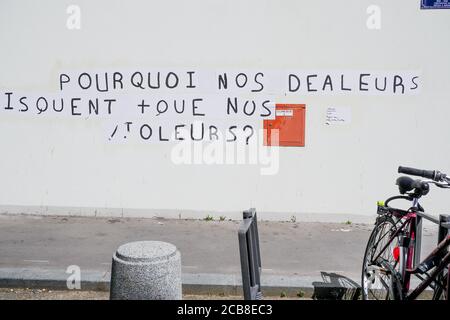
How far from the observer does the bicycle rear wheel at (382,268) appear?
3.65 meters

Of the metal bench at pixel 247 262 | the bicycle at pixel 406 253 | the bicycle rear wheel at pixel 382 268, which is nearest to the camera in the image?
the bicycle at pixel 406 253

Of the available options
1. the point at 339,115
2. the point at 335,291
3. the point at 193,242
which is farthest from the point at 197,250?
the point at 339,115

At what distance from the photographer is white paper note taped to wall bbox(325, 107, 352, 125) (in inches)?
271

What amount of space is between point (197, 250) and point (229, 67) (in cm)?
270

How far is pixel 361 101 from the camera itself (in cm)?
687

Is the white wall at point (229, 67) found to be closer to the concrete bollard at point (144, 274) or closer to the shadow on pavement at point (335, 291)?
the shadow on pavement at point (335, 291)

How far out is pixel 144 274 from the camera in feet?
11.7

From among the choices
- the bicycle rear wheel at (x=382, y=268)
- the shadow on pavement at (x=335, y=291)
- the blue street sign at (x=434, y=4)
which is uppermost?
the blue street sign at (x=434, y=4)

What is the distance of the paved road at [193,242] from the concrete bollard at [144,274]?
4.53ft

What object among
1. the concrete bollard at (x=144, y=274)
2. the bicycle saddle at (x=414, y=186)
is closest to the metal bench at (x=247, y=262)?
the concrete bollard at (x=144, y=274)

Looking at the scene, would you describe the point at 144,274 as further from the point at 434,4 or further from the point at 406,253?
the point at 434,4

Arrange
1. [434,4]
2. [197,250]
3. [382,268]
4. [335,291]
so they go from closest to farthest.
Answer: [382,268]
[335,291]
[197,250]
[434,4]

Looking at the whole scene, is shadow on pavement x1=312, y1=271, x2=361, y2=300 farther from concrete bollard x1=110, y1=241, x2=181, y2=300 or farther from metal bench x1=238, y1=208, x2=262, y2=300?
concrete bollard x1=110, y1=241, x2=181, y2=300
